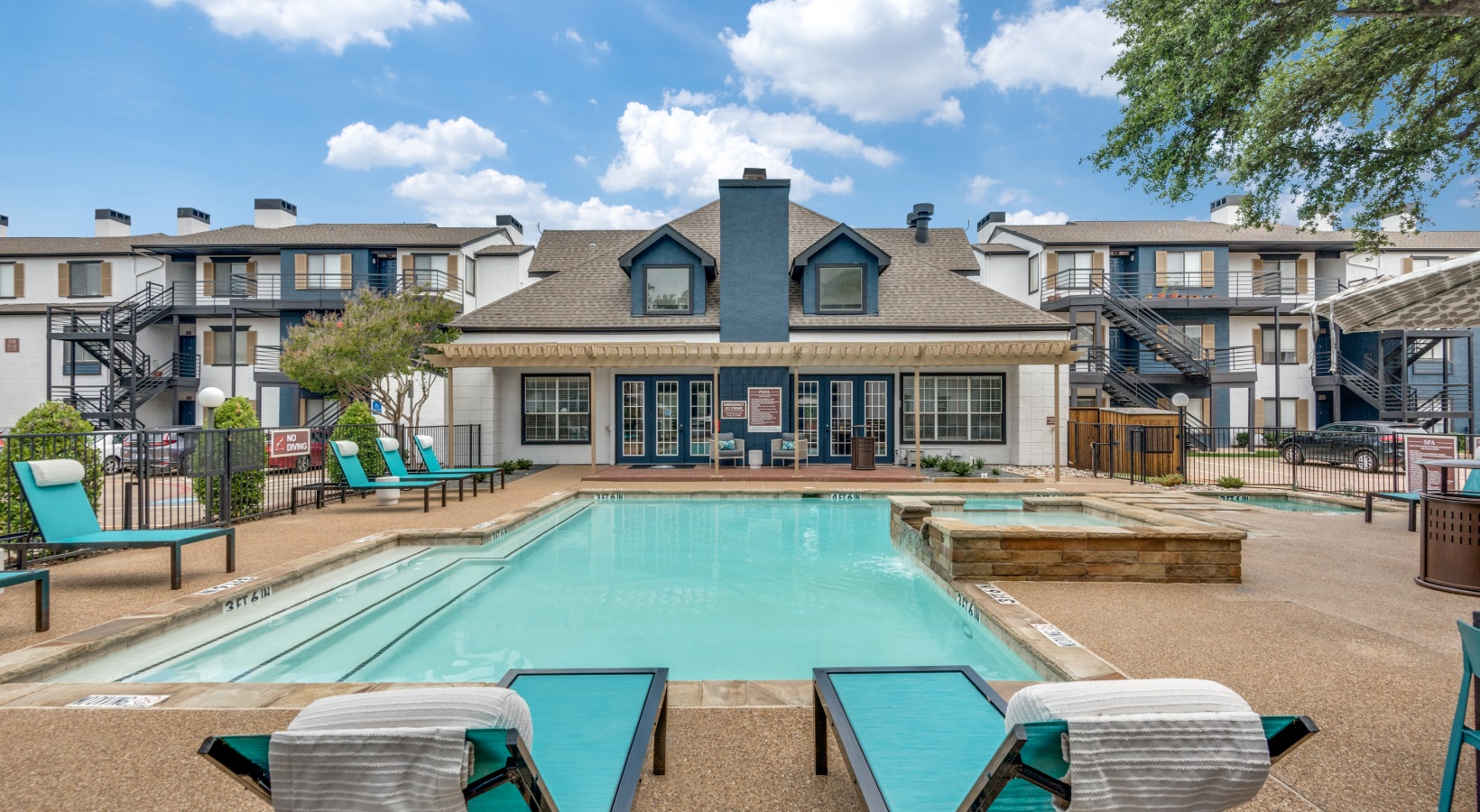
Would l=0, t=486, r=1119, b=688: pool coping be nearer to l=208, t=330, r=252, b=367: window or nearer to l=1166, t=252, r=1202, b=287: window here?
l=208, t=330, r=252, b=367: window

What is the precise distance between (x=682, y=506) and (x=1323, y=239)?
1123 inches

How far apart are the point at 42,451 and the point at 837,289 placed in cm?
Result: 1535

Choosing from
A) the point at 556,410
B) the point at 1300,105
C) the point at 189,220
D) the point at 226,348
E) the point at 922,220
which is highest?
the point at 189,220

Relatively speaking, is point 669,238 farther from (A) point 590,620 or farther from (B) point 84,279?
(B) point 84,279

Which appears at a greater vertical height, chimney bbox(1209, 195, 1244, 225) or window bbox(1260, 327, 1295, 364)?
chimney bbox(1209, 195, 1244, 225)

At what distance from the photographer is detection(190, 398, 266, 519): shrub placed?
8.40 m

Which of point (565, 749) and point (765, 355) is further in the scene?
point (765, 355)

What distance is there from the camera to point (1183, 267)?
26.0m

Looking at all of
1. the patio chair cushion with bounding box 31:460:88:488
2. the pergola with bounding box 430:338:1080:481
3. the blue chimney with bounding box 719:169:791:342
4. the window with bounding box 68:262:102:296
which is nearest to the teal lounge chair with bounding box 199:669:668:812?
the patio chair cushion with bounding box 31:460:88:488

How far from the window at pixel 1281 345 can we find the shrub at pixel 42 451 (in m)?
32.1

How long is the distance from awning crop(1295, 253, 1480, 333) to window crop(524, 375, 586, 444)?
15.3 m

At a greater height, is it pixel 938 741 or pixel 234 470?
pixel 234 470

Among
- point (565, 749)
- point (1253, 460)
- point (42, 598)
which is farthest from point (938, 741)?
point (1253, 460)

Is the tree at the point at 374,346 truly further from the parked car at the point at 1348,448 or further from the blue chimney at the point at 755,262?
the parked car at the point at 1348,448
